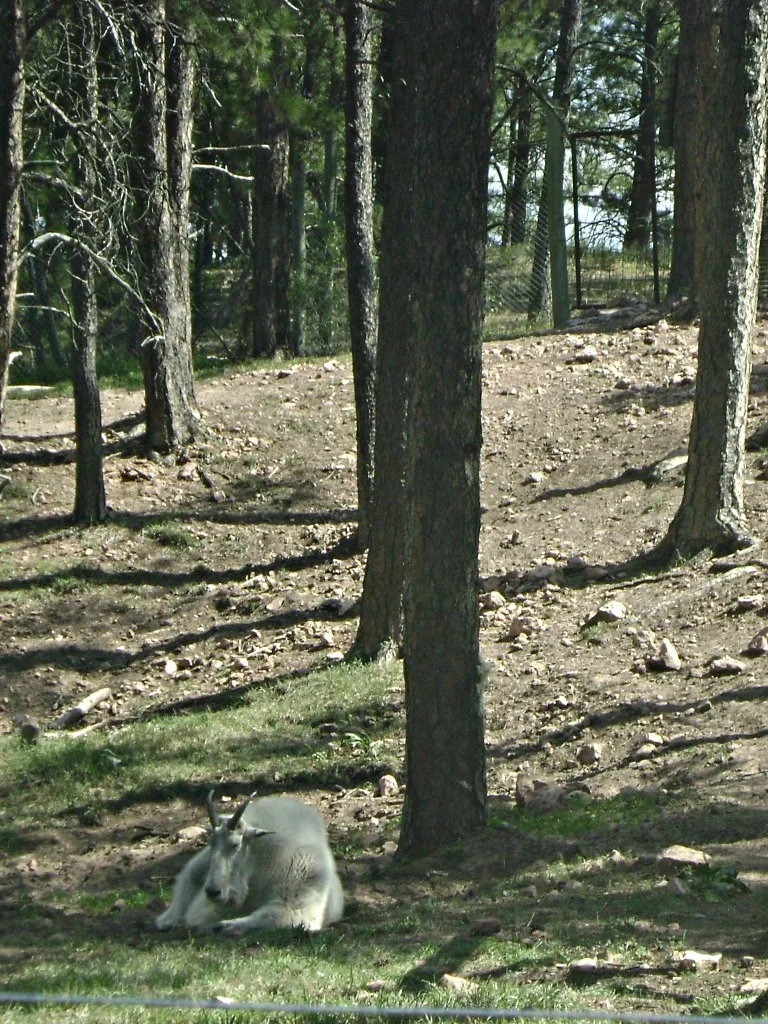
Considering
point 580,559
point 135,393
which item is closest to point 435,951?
point 580,559

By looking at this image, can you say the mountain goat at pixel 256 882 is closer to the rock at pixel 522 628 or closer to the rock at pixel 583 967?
the rock at pixel 583 967

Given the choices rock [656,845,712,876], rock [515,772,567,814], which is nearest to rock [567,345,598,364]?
rock [515,772,567,814]

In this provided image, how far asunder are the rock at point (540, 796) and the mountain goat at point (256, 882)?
1418mm

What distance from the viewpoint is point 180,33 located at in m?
11.6

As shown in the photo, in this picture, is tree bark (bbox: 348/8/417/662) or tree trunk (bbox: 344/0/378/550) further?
tree trunk (bbox: 344/0/378/550)

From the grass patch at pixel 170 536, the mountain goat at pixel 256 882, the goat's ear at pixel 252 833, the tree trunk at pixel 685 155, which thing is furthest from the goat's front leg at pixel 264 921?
the tree trunk at pixel 685 155

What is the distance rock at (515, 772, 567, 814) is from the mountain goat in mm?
1418

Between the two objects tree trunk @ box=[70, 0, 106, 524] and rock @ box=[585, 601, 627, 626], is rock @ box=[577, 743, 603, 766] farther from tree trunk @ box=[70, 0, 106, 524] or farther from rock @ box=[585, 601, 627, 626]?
tree trunk @ box=[70, 0, 106, 524]

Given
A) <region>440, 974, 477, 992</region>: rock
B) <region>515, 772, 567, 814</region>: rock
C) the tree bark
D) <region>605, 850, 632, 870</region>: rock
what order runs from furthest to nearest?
1. the tree bark
2. <region>515, 772, 567, 814</region>: rock
3. <region>605, 850, 632, 870</region>: rock
4. <region>440, 974, 477, 992</region>: rock

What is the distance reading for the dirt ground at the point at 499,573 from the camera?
8.64m

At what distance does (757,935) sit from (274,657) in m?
6.77

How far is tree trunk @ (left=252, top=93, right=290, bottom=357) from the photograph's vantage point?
20453mm

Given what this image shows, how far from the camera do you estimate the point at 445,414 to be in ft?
22.2

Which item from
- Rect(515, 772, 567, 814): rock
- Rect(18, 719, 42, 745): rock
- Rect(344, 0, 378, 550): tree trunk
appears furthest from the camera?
Rect(344, 0, 378, 550): tree trunk
